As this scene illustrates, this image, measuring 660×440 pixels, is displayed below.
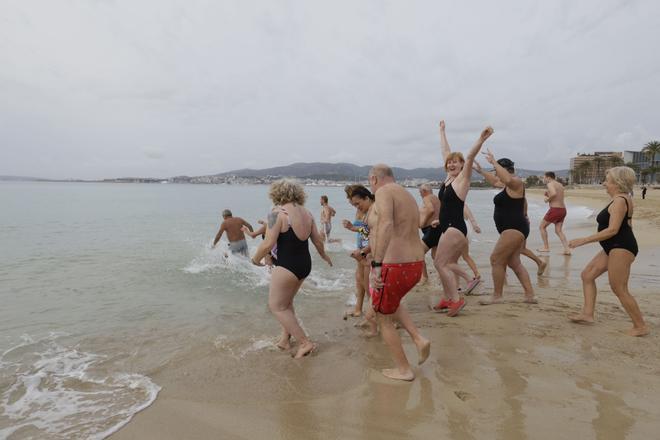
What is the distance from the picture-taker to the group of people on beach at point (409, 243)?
3420 mm

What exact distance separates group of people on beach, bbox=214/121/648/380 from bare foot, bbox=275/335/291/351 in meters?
0.01

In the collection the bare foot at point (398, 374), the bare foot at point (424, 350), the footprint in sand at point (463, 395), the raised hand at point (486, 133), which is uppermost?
the raised hand at point (486, 133)

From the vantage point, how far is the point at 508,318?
16.4 feet

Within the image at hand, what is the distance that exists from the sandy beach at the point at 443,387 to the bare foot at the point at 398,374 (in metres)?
0.07

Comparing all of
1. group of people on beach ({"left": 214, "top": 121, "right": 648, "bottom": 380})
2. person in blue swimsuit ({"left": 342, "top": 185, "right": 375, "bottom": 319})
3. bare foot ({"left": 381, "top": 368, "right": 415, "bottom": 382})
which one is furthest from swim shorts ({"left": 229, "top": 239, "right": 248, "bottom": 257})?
bare foot ({"left": 381, "top": 368, "right": 415, "bottom": 382})

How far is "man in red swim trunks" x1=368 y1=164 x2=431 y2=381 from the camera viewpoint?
131 inches

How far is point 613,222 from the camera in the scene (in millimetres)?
4332

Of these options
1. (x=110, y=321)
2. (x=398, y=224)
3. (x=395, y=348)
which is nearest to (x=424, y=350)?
(x=395, y=348)

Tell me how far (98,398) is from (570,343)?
4.67m

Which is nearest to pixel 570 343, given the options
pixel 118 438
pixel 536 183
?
pixel 118 438

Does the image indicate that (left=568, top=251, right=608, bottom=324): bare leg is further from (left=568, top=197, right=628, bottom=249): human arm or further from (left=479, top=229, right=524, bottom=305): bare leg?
(left=479, top=229, right=524, bottom=305): bare leg

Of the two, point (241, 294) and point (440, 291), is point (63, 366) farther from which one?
point (440, 291)

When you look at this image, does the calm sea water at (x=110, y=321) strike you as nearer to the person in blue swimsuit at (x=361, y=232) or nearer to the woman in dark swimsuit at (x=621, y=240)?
the person in blue swimsuit at (x=361, y=232)

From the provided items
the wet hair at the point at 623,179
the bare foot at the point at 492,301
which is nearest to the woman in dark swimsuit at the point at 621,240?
the wet hair at the point at 623,179
